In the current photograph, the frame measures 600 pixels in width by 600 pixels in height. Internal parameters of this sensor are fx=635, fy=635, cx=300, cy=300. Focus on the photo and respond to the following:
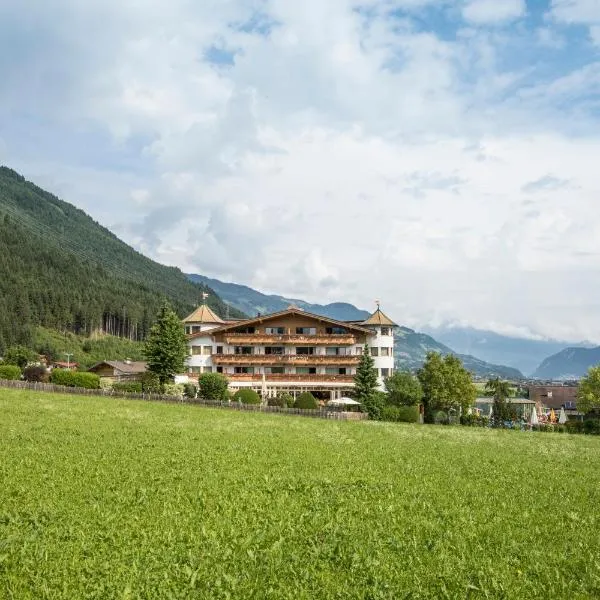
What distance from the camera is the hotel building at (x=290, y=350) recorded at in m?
81.7

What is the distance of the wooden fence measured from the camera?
56.3m

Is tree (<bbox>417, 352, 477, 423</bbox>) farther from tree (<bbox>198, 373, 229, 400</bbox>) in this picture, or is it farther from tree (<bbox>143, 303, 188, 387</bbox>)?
tree (<bbox>143, 303, 188, 387</bbox>)

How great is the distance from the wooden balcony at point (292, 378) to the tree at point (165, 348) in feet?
37.2

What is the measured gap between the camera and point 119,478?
63.0ft

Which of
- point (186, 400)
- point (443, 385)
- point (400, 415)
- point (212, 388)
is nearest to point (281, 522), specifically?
point (186, 400)

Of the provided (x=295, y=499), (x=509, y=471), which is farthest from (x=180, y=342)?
(x=295, y=499)

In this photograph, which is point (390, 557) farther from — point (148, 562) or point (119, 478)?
point (119, 478)

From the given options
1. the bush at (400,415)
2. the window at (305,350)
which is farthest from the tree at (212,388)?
the window at (305,350)

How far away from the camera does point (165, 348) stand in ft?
232

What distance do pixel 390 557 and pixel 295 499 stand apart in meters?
5.22

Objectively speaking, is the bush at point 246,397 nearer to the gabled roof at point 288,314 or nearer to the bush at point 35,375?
the gabled roof at point 288,314

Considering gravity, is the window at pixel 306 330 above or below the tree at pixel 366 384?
above

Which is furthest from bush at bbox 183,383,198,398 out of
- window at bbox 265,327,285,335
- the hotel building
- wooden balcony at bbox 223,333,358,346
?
window at bbox 265,327,285,335

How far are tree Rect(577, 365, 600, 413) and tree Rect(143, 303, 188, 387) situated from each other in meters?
67.2
